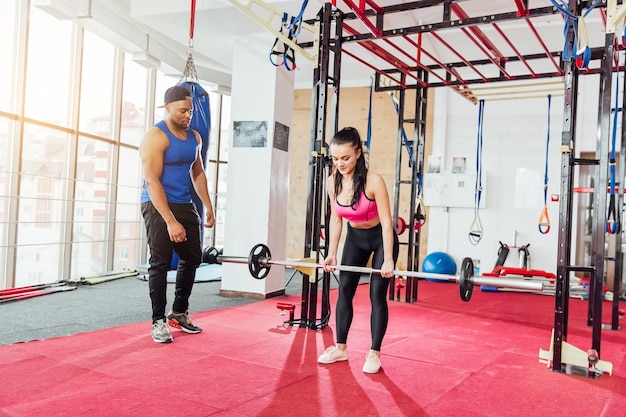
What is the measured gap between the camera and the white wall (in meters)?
7.48

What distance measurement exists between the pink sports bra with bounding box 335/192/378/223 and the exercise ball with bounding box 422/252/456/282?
4.67 metres

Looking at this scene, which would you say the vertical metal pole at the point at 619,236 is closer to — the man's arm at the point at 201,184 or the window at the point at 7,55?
the man's arm at the point at 201,184

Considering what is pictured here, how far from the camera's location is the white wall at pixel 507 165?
295 inches

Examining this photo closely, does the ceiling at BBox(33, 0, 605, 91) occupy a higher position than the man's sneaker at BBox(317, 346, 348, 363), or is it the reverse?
the ceiling at BBox(33, 0, 605, 91)

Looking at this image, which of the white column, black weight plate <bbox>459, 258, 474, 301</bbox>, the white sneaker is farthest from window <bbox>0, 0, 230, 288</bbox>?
black weight plate <bbox>459, 258, 474, 301</bbox>

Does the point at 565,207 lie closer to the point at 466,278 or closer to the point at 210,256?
the point at 466,278

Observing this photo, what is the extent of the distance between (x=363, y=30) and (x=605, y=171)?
3.21 m

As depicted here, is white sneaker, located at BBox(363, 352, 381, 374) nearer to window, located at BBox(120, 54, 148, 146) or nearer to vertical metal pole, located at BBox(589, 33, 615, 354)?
vertical metal pole, located at BBox(589, 33, 615, 354)

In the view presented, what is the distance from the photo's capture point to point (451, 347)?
3672 mm

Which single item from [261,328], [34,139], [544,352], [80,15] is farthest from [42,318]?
[544,352]

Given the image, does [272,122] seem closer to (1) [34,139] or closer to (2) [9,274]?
(1) [34,139]

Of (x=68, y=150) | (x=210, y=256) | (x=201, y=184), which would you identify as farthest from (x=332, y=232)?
(x=68, y=150)

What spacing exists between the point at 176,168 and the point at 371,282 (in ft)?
4.94

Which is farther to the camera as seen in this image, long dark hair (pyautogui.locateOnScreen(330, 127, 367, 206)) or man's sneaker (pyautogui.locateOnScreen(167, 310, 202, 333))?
man's sneaker (pyautogui.locateOnScreen(167, 310, 202, 333))
